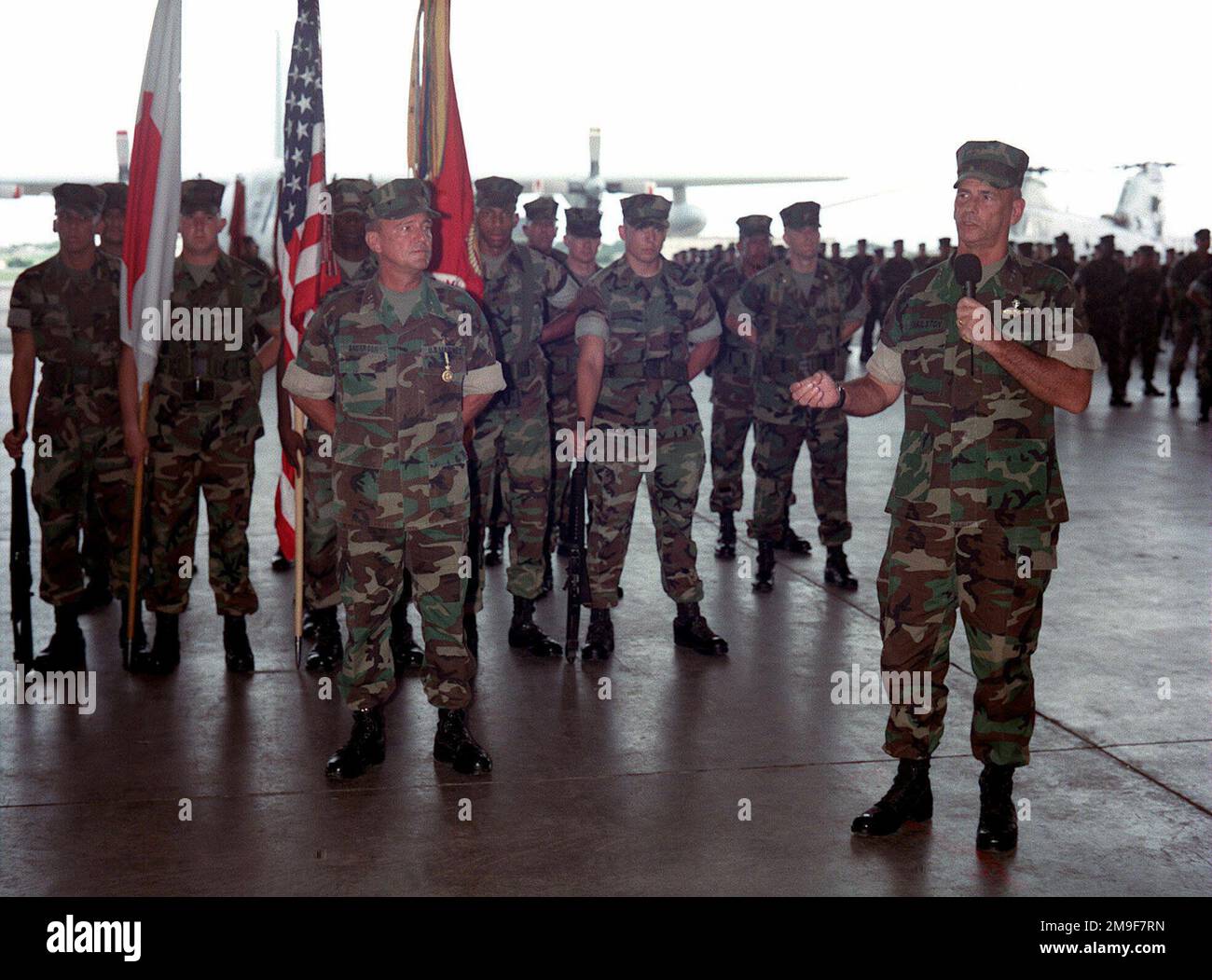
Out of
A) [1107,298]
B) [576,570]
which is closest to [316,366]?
[576,570]

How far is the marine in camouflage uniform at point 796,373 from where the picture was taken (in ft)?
24.0

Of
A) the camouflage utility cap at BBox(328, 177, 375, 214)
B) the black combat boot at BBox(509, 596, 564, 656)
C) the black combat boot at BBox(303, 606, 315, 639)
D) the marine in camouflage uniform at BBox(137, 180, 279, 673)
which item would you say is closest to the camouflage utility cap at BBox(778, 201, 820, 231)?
the camouflage utility cap at BBox(328, 177, 375, 214)

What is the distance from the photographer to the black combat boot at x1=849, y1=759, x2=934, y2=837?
13.1 ft

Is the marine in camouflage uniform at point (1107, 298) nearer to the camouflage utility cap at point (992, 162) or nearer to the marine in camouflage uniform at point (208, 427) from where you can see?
the marine in camouflage uniform at point (208, 427)

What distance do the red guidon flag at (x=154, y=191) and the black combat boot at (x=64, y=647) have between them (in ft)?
3.92

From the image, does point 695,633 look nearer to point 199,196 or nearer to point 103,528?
point 199,196

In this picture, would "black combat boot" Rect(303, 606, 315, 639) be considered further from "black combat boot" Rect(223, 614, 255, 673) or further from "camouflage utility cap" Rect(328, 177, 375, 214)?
"camouflage utility cap" Rect(328, 177, 375, 214)

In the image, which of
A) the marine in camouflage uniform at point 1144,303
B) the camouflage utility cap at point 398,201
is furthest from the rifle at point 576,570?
the marine in camouflage uniform at point 1144,303

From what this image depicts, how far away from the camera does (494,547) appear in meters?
8.00

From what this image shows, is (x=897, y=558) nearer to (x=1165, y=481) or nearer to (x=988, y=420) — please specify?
(x=988, y=420)

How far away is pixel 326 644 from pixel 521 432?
51.8 inches

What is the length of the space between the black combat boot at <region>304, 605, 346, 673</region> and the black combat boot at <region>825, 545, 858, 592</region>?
288cm

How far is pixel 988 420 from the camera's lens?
3.80 m
